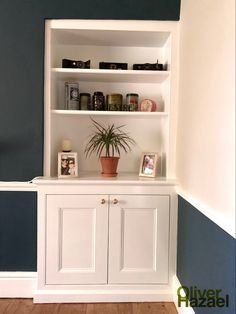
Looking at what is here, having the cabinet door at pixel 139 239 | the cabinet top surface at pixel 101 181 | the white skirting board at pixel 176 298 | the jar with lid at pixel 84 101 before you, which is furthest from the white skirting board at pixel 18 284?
the jar with lid at pixel 84 101

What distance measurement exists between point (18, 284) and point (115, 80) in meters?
1.71

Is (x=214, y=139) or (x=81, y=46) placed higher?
(x=81, y=46)

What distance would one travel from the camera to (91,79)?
9.11 ft

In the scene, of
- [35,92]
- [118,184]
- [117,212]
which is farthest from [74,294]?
[35,92]

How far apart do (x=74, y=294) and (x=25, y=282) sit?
0.37 metres

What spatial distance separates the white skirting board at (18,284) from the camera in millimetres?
2477

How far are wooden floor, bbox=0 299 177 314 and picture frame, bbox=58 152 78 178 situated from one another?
90 centimetres

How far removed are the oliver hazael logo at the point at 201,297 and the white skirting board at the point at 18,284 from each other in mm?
1041

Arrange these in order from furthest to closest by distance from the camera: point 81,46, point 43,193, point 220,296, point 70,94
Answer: point 81,46 < point 70,94 < point 43,193 < point 220,296

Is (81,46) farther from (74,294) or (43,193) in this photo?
(74,294)

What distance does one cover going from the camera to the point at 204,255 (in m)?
1.79

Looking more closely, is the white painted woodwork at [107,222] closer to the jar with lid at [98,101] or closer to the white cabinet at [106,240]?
the white cabinet at [106,240]

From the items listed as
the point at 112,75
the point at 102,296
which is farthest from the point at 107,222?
the point at 112,75

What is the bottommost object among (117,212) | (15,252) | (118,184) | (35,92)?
(15,252)
